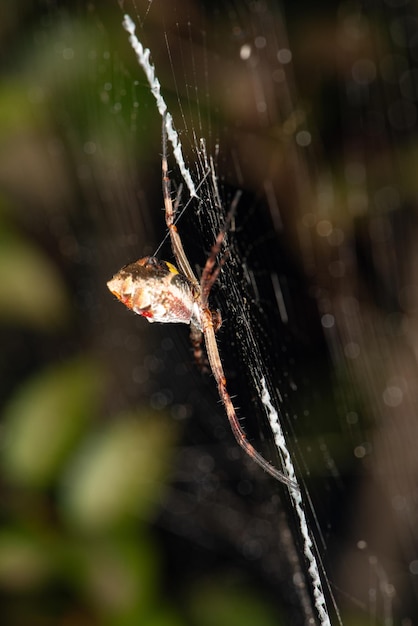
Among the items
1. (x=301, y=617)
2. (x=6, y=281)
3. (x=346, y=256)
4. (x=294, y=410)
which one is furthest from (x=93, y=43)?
(x=301, y=617)

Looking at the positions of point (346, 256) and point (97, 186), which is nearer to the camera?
point (346, 256)

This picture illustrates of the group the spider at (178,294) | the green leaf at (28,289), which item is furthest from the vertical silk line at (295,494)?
the green leaf at (28,289)

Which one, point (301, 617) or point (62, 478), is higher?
point (62, 478)

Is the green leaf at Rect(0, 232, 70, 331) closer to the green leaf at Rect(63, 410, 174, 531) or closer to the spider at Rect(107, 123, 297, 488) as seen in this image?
the green leaf at Rect(63, 410, 174, 531)

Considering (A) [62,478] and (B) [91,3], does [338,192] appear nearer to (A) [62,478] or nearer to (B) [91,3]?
(B) [91,3]

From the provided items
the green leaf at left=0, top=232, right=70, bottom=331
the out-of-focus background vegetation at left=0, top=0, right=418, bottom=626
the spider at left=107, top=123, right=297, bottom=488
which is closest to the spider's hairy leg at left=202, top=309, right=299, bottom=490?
the spider at left=107, top=123, right=297, bottom=488

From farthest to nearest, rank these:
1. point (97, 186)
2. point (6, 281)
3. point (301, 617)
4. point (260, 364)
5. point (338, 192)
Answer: point (97, 186), point (338, 192), point (6, 281), point (301, 617), point (260, 364)
